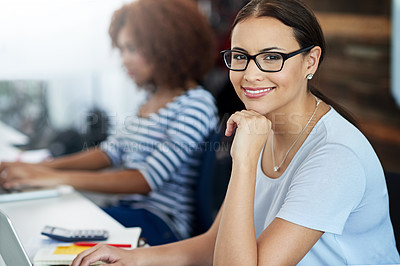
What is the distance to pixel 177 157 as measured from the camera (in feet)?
6.23

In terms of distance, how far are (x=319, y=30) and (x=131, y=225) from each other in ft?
3.29

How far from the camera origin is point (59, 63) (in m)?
4.61

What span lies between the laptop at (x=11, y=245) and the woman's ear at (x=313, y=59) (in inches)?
26.8

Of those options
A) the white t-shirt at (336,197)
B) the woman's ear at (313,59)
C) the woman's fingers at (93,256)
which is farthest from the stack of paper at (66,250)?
the woman's ear at (313,59)

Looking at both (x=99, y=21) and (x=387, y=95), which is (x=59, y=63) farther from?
(x=387, y=95)

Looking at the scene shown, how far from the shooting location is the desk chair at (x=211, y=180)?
1.83 meters

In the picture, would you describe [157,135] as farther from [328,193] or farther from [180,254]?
[328,193]

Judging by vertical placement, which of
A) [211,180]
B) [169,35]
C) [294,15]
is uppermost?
[294,15]

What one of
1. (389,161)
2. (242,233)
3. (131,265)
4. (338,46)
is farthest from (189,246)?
(338,46)

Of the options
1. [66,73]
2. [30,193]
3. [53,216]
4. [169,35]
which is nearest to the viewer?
[53,216]

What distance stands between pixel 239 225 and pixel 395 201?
49 cm

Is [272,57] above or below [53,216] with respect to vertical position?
above

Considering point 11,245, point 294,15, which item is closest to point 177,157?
→ point 294,15

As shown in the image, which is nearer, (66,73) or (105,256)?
(105,256)
